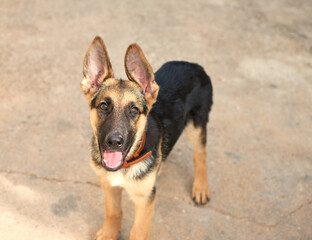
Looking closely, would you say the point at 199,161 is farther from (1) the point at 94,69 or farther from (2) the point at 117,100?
(1) the point at 94,69

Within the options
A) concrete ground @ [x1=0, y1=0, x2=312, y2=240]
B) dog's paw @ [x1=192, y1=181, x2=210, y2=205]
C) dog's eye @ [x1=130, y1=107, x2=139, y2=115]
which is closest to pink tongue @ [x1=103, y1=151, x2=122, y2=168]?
dog's eye @ [x1=130, y1=107, x2=139, y2=115]

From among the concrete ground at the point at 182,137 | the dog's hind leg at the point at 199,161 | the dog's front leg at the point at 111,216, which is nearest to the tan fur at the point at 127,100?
the dog's front leg at the point at 111,216

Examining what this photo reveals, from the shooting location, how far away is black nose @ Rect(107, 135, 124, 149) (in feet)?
10.6

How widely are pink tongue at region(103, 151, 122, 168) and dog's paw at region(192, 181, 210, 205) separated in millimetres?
1614

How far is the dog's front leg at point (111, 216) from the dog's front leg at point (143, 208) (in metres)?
0.30

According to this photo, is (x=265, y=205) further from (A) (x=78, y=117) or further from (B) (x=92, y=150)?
(A) (x=78, y=117)

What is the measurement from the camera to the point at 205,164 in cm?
484

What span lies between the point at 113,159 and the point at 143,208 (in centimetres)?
67

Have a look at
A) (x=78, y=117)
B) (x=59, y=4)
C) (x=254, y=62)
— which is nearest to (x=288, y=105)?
(x=254, y=62)

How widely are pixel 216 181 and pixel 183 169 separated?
0.47 meters

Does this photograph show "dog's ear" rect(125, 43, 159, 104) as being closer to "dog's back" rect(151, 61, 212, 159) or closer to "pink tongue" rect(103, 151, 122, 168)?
"dog's back" rect(151, 61, 212, 159)

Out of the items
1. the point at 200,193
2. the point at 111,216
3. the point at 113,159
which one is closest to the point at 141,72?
the point at 113,159

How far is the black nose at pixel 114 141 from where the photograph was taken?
10.6 ft

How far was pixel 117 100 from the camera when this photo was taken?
3479mm
